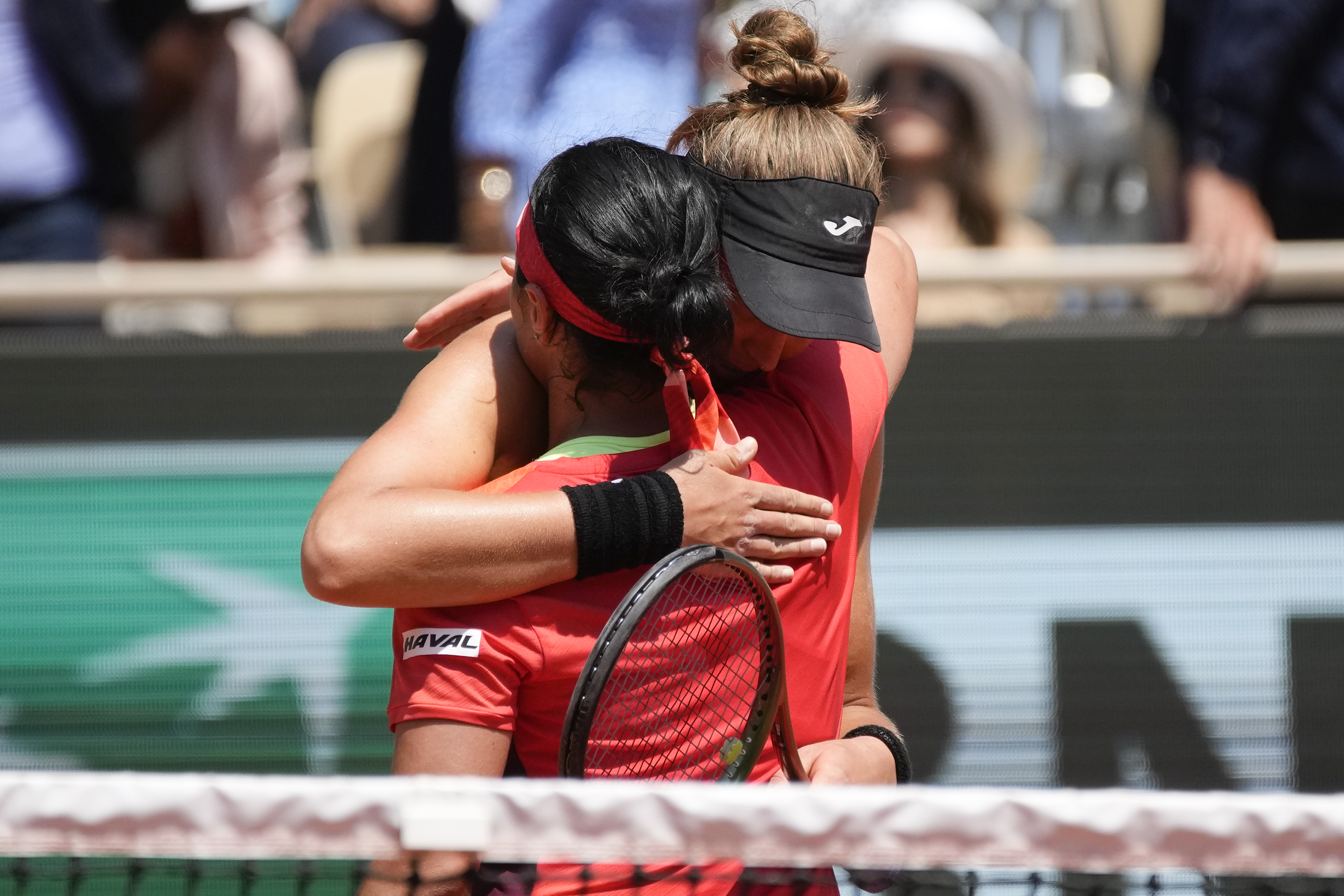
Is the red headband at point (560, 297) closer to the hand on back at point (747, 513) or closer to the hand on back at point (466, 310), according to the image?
the hand on back at point (747, 513)

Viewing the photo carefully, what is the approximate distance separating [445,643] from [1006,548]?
232 centimetres

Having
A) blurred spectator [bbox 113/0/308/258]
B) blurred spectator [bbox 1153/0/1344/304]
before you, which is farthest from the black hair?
blurred spectator [bbox 113/0/308/258]

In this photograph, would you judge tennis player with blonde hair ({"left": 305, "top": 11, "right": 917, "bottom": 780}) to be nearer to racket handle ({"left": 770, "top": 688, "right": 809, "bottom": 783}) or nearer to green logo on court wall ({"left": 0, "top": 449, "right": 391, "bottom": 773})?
racket handle ({"left": 770, "top": 688, "right": 809, "bottom": 783})

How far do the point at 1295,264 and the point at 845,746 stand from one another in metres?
2.29

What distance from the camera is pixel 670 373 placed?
1.59 meters

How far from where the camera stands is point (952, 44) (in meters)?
4.06

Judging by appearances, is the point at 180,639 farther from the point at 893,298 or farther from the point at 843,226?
the point at 843,226

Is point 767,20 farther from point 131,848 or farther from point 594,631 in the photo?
point 131,848

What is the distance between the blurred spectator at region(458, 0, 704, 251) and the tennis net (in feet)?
8.97

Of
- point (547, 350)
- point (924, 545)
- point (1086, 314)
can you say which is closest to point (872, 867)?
point (547, 350)

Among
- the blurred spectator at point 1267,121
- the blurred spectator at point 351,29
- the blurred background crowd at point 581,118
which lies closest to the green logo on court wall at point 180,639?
the blurred background crowd at point 581,118

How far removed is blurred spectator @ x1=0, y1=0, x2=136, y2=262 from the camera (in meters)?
3.88

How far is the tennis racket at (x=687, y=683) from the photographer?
59.2 inches

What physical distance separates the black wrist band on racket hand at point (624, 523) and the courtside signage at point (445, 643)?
14 centimetres
